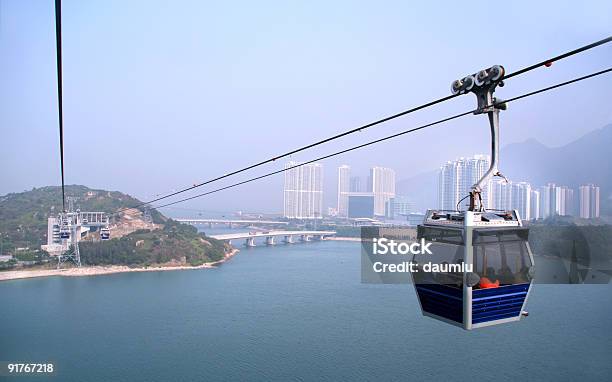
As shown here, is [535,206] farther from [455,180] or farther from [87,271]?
[87,271]

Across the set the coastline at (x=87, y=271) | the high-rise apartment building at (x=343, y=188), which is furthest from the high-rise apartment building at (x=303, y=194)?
the coastline at (x=87, y=271)

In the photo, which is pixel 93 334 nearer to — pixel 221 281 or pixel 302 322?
pixel 302 322

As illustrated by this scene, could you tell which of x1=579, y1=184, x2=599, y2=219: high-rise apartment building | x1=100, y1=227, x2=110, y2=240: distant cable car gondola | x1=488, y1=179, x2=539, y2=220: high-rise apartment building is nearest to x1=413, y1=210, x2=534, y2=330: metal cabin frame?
x1=488, y1=179, x2=539, y2=220: high-rise apartment building

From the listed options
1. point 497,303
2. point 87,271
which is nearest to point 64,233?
point 87,271

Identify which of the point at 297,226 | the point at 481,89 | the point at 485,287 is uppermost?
the point at 481,89

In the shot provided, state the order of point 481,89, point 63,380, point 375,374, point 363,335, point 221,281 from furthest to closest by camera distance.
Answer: point 221,281
point 363,335
point 63,380
point 375,374
point 481,89

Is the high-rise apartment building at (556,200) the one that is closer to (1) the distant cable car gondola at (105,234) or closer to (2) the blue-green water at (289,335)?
(2) the blue-green water at (289,335)

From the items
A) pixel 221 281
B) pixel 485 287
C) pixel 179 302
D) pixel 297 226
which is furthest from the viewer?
pixel 297 226

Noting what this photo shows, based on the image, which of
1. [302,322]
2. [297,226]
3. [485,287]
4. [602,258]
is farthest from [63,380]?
[297,226]
